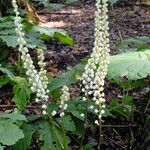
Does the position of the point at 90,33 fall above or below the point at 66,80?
below

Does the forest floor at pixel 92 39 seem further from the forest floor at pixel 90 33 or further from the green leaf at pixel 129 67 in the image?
the green leaf at pixel 129 67

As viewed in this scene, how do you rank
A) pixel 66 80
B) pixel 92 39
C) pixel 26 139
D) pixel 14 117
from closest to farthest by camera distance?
pixel 14 117, pixel 26 139, pixel 66 80, pixel 92 39

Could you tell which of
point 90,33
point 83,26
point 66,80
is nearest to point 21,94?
point 66,80

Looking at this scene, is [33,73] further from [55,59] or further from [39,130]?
[55,59]

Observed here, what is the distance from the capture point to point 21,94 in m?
3.11

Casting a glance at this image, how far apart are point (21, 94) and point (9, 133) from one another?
57 cm

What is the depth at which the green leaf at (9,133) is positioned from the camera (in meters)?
2.51

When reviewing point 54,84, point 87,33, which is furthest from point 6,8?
point 54,84

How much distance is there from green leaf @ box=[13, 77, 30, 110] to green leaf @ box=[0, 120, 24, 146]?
1.26ft

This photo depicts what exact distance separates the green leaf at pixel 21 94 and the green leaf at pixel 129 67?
2.65ft

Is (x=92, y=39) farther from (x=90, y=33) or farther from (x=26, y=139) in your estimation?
(x=26, y=139)

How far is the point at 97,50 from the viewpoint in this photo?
2406 mm

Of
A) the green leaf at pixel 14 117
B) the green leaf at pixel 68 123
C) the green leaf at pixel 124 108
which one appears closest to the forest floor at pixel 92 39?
the green leaf at pixel 124 108

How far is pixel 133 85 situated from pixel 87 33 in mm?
3281
